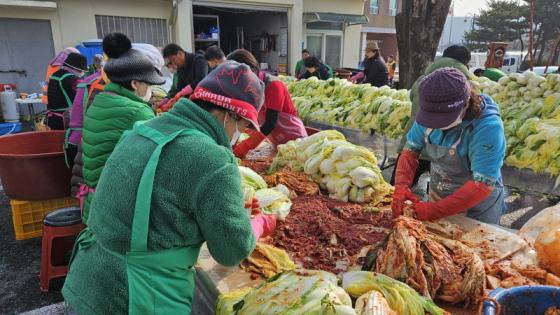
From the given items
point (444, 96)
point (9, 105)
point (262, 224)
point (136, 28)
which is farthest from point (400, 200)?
point (136, 28)

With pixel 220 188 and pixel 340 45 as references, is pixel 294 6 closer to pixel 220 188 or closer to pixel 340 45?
pixel 340 45

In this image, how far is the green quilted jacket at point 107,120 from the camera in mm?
2795

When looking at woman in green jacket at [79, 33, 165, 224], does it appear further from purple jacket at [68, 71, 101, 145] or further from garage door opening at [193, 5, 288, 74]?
garage door opening at [193, 5, 288, 74]

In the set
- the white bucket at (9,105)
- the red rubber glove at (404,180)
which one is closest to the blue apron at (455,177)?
the red rubber glove at (404,180)

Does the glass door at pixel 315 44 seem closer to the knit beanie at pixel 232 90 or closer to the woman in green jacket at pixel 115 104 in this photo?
the woman in green jacket at pixel 115 104

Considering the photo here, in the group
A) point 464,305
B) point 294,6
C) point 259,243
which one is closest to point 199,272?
point 259,243

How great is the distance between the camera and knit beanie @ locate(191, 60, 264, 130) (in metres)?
1.64

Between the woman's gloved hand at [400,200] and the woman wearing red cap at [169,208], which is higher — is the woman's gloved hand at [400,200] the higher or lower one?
the lower one

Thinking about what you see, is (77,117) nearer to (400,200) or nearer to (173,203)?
(173,203)

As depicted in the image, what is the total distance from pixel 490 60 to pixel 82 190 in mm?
10046

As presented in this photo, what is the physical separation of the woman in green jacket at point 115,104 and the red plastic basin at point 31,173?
1.40 m

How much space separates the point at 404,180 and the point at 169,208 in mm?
1939

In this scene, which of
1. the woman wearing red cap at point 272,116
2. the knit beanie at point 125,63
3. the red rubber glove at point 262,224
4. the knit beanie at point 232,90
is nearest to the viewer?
the knit beanie at point 232,90

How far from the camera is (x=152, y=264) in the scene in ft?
5.02
